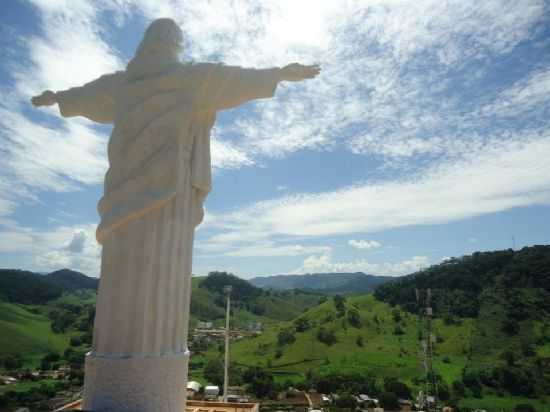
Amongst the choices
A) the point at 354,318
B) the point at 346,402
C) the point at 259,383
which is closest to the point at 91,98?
the point at 346,402

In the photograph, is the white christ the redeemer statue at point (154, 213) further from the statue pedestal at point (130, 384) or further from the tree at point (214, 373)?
the tree at point (214, 373)

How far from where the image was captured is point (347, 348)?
212 feet

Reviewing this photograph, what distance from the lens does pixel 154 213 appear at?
5250 mm

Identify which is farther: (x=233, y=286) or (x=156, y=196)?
(x=233, y=286)

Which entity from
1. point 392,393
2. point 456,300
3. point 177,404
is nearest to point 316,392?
point 392,393

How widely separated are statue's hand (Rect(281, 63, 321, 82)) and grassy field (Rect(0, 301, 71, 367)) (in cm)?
5765

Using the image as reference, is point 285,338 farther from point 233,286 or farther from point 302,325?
point 233,286

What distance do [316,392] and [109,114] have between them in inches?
1976

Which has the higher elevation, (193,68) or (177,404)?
(193,68)

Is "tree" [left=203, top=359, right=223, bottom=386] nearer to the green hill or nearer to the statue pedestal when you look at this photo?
the green hill

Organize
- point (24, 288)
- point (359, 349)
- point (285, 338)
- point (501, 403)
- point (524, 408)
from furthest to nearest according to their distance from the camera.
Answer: point (24, 288)
point (285, 338)
point (359, 349)
point (501, 403)
point (524, 408)

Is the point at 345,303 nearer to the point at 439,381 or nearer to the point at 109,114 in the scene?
the point at 439,381

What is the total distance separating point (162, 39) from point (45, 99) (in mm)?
1975

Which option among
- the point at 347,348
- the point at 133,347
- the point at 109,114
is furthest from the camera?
the point at 347,348
